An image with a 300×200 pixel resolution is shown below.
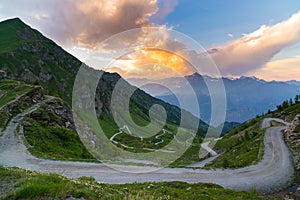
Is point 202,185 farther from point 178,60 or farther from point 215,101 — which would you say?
point 178,60

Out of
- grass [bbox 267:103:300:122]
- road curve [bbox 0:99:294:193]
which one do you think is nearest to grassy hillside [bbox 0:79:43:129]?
road curve [bbox 0:99:294:193]

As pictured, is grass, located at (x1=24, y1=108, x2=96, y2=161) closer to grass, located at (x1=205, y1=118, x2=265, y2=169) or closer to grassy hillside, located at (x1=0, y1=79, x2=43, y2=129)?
grassy hillside, located at (x1=0, y1=79, x2=43, y2=129)

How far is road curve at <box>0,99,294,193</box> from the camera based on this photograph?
25631 mm

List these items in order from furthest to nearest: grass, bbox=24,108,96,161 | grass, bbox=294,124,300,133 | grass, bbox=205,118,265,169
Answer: grass, bbox=294,124,300,133 → grass, bbox=24,108,96,161 → grass, bbox=205,118,265,169

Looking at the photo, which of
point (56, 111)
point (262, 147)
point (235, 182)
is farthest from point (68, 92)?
point (235, 182)

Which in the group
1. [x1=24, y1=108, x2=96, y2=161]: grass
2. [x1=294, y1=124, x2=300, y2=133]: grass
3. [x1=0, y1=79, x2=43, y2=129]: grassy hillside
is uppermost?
[x1=0, y1=79, x2=43, y2=129]: grassy hillside

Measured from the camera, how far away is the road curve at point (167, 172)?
84.1 ft

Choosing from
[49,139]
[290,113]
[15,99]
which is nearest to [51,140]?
[49,139]

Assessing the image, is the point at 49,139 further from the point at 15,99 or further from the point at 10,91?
the point at 10,91

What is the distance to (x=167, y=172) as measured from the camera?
2964 centimetres

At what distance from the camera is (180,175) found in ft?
93.1

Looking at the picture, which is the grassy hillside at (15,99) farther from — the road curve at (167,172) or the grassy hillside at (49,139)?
the road curve at (167,172)

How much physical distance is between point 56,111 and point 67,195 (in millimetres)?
58057

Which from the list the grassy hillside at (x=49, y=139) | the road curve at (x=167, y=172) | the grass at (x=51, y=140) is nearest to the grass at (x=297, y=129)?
the road curve at (x=167, y=172)
